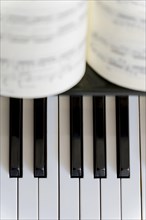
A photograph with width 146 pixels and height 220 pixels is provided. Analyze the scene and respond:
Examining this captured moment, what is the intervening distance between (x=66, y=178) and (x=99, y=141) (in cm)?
7

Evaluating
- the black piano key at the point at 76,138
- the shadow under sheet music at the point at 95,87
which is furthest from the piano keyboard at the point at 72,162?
the shadow under sheet music at the point at 95,87

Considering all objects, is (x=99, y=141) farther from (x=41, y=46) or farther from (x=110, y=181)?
(x=41, y=46)

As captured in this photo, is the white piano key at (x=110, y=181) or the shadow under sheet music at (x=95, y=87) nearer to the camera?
the shadow under sheet music at (x=95, y=87)

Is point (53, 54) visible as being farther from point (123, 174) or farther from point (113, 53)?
point (123, 174)

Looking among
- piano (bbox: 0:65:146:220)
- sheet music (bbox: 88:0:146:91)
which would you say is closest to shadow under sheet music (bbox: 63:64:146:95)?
sheet music (bbox: 88:0:146:91)

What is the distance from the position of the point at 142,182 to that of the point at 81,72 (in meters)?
0.31

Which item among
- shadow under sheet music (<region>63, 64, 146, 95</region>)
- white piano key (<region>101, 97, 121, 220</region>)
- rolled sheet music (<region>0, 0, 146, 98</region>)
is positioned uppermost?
rolled sheet music (<region>0, 0, 146, 98</region>)

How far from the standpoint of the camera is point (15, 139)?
761 millimetres

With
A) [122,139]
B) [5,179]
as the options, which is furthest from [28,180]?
[122,139]

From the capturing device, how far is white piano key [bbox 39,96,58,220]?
0.77m

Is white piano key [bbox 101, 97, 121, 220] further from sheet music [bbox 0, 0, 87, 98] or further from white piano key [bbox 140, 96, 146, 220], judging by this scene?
sheet music [bbox 0, 0, 87, 98]

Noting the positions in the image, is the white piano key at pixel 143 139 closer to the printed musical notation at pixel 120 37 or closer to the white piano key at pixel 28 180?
the white piano key at pixel 28 180

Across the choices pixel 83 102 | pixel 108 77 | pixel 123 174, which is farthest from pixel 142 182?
pixel 108 77

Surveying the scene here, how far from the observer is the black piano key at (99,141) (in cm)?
77
